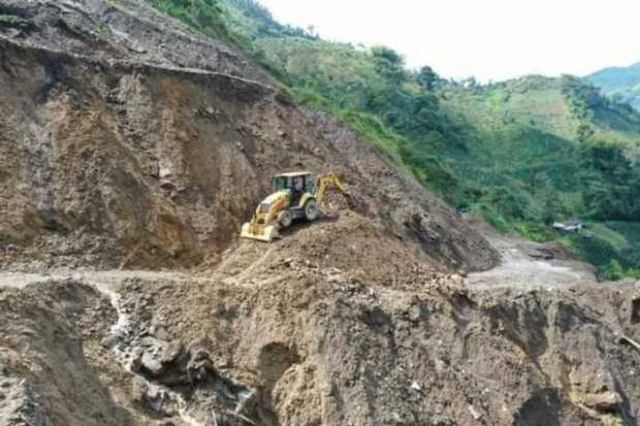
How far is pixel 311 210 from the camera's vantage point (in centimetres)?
2130

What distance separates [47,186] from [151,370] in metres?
6.14

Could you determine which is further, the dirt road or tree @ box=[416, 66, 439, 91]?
tree @ box=[416, 66, 439, 91]

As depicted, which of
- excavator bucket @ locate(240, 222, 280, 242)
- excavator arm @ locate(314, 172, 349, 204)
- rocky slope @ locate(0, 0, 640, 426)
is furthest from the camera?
excavator arm @ locate(314, 172, 349, 204)

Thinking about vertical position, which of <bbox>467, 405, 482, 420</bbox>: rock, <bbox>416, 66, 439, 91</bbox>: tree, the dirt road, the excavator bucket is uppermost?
<bbox>416, 66, 439, 91</bbox>: tree

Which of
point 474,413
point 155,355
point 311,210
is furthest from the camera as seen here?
point 311,210

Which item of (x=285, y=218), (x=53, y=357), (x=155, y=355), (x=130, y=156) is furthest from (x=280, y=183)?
(x=53, y=357)

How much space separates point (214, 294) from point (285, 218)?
179 inches

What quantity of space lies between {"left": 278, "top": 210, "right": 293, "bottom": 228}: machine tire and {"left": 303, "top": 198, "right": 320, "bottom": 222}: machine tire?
61 cm

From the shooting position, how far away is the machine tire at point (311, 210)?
2111 cm

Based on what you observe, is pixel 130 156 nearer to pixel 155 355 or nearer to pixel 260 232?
pixel 260 232

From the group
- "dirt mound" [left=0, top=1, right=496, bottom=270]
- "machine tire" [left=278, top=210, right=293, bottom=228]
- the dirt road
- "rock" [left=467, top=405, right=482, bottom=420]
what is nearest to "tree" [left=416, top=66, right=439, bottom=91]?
the dirt road

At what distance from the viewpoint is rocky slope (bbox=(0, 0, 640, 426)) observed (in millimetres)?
14000

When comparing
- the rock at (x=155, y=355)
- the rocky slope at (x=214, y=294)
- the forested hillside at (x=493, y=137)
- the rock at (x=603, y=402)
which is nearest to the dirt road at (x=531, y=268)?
the rocky slope at (x=214, y=294)

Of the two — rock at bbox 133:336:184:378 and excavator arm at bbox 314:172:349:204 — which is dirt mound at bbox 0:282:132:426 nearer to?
rock at bbox 133:336:184:378
